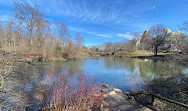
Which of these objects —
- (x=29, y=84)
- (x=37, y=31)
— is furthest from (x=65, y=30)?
(x=29, y=84)

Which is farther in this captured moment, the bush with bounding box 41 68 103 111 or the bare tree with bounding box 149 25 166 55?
the bare tree with bounding box 149 25 166 55

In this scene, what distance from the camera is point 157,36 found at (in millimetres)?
31484

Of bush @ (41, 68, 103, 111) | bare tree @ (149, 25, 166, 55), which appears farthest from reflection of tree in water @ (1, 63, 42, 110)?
bare tree @ (149, 25, 166, 55)

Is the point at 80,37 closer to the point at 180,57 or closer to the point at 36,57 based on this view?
the point at 36,57

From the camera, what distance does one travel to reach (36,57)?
1936 cm

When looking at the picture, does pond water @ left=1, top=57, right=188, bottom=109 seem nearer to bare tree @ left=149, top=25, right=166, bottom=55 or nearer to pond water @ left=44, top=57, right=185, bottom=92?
pond water @ left=44, top=57, right=185, bottom=92

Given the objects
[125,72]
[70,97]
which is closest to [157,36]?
[125,72]

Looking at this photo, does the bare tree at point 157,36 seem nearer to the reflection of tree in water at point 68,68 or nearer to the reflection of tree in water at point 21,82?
the reflection of tree in water at point 68,68

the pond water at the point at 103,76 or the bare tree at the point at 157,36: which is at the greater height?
the bare tree at the point at 157,36

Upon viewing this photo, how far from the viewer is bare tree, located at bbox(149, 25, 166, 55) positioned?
101 feet

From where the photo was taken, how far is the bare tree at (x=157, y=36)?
101 ft

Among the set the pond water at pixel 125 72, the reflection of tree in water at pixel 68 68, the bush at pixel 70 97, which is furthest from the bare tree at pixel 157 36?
the bush at pixel 70 97

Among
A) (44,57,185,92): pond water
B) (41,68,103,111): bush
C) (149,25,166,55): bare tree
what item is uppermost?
(149,25,166,55): bare tree

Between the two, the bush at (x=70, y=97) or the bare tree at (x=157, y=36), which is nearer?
the bush at (x=70, y=97)
